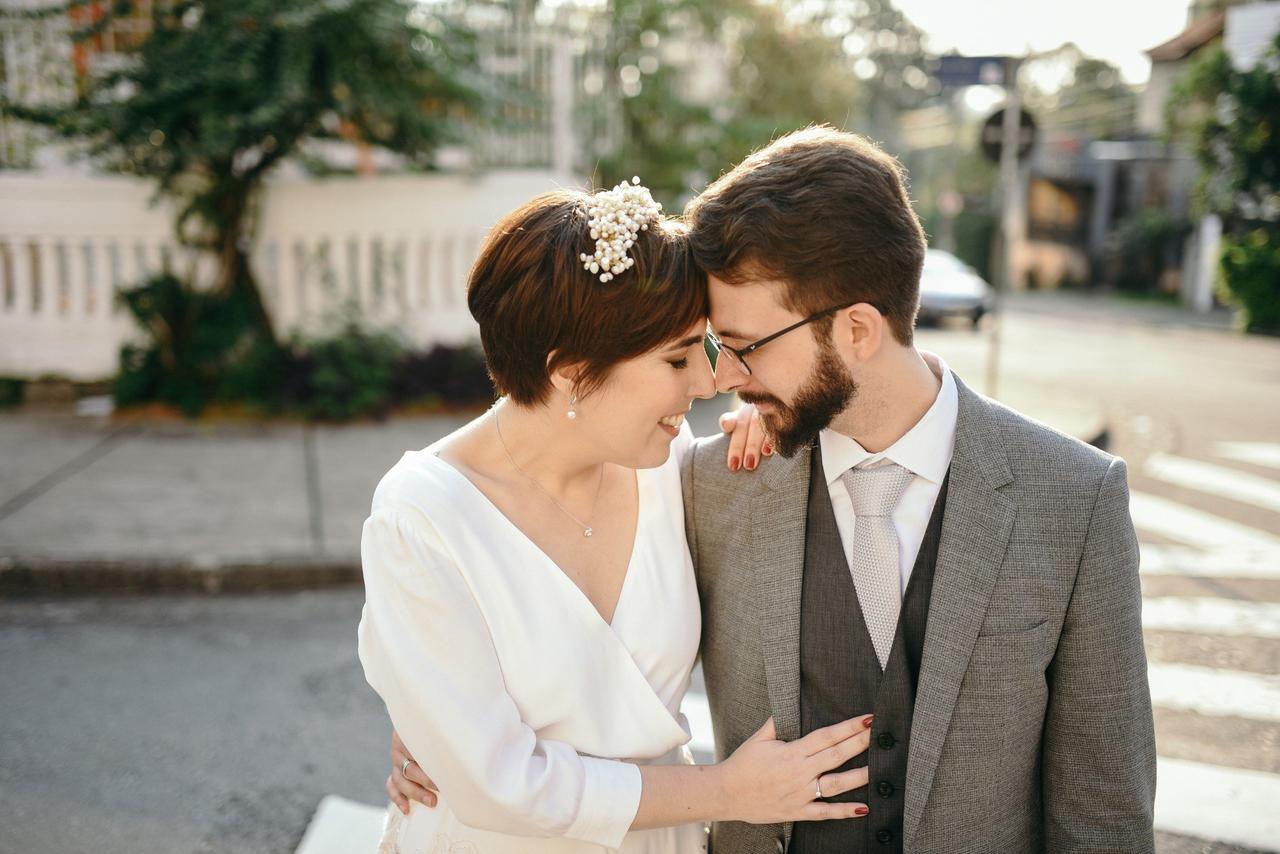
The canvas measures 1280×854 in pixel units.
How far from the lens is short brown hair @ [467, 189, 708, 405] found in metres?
1.84

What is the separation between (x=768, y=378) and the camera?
1.99 meters

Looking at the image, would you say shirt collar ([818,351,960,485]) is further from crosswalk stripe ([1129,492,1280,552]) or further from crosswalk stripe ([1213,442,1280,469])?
crosswalk stripe ([1213,442,1280,469])

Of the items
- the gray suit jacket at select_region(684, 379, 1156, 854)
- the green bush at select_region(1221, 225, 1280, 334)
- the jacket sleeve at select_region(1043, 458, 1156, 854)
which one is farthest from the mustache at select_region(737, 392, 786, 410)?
the green bush at select_region(1221, 225, 1280, 334)

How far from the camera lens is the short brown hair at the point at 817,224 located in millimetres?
1838

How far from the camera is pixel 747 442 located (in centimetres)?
213

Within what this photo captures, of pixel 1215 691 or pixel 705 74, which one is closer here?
pixel 1215 691

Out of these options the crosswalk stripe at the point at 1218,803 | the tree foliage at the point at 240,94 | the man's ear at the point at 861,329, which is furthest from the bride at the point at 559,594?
the tree foliage at the point at 240,94

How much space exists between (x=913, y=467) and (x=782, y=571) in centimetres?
31

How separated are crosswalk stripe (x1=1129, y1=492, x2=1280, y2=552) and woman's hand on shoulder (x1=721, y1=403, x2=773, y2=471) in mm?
5003

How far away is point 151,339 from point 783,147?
7580 mm

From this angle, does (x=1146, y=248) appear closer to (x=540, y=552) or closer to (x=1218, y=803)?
(x=1218, y=803)

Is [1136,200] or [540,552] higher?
[540,552]

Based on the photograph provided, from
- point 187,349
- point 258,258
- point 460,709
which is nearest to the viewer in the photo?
point 460,709

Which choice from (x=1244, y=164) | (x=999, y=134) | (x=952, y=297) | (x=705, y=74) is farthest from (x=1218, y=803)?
(x=1244, y=164)
